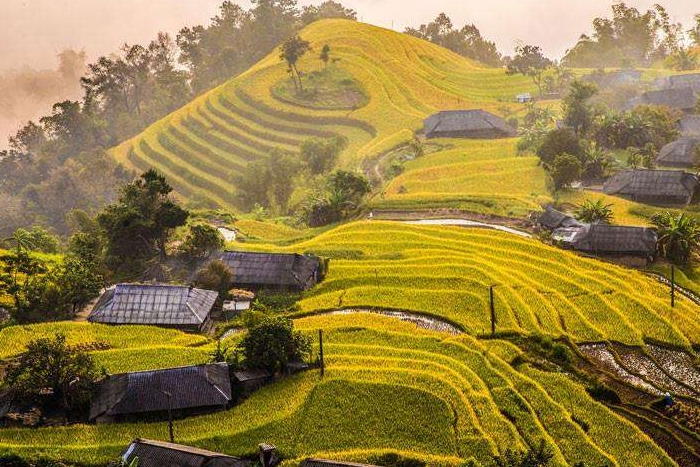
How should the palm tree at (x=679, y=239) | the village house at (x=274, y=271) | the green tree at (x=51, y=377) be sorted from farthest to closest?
the palm tree at (x=679, y=239) < the village house at (x=274, y=271) < the green tree at (x=51, y=377)

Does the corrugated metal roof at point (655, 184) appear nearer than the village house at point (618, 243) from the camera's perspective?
No

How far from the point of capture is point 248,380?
3481cm

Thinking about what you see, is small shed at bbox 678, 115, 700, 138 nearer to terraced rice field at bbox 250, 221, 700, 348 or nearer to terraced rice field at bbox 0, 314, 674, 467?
terraced rice field at bbox 250, 221, 700, 348

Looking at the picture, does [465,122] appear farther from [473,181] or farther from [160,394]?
[160,394]

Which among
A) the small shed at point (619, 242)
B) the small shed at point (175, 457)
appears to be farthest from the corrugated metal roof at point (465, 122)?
the small shed at point (175, 457)

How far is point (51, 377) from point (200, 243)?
23370 millimetres

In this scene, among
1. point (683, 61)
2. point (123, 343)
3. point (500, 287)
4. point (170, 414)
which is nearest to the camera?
point (170, 414)

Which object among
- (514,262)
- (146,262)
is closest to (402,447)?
(514,262)

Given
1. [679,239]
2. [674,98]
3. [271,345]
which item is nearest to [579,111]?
[674,98]

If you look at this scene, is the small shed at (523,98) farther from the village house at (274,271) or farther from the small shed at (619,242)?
the village house at (274,271)

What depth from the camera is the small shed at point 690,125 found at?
85188mm

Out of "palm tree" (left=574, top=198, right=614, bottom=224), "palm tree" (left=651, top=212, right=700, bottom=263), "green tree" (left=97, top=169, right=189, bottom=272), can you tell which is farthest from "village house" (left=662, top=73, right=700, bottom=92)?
"green tree" (left=97, top=169, right=189, bottom=272)

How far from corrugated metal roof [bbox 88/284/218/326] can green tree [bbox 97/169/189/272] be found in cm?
1025

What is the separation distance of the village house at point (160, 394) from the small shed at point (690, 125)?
72.6 metres
